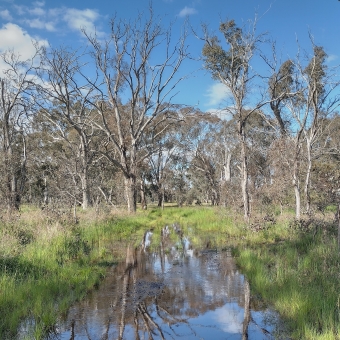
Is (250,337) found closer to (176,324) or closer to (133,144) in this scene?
(176,324)

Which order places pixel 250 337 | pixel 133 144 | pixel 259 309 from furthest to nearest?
1. pixel 133 144
2. pixel 259 309
3. pixel 250 337

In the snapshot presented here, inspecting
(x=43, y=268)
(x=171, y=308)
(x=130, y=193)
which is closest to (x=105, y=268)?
(x=43, y=268)

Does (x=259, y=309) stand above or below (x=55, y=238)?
below

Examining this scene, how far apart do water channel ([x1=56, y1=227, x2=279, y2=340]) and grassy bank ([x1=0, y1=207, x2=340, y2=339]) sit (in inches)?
11.6

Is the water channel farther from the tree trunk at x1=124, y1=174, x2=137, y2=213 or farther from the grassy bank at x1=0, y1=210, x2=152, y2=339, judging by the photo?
the tree trunk at x1=124, y1=174, x2=137, y2=213

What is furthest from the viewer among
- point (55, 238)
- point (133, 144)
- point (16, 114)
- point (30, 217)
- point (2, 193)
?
point (16, 114)

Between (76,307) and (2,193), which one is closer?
(76,307)

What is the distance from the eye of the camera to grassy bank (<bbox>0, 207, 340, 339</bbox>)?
5.01m

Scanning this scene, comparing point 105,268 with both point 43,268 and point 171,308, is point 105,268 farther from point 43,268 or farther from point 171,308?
point 171,308

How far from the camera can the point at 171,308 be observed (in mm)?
5887

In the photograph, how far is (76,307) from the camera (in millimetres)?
5883

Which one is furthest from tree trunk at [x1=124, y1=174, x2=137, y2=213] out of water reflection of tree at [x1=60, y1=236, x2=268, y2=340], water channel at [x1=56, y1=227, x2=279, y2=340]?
water channel at [x1=56, y1=227, x2=279, y2=340]

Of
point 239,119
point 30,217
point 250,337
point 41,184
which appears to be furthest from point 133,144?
point 41,184

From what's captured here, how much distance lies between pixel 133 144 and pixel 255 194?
879 centimetres
